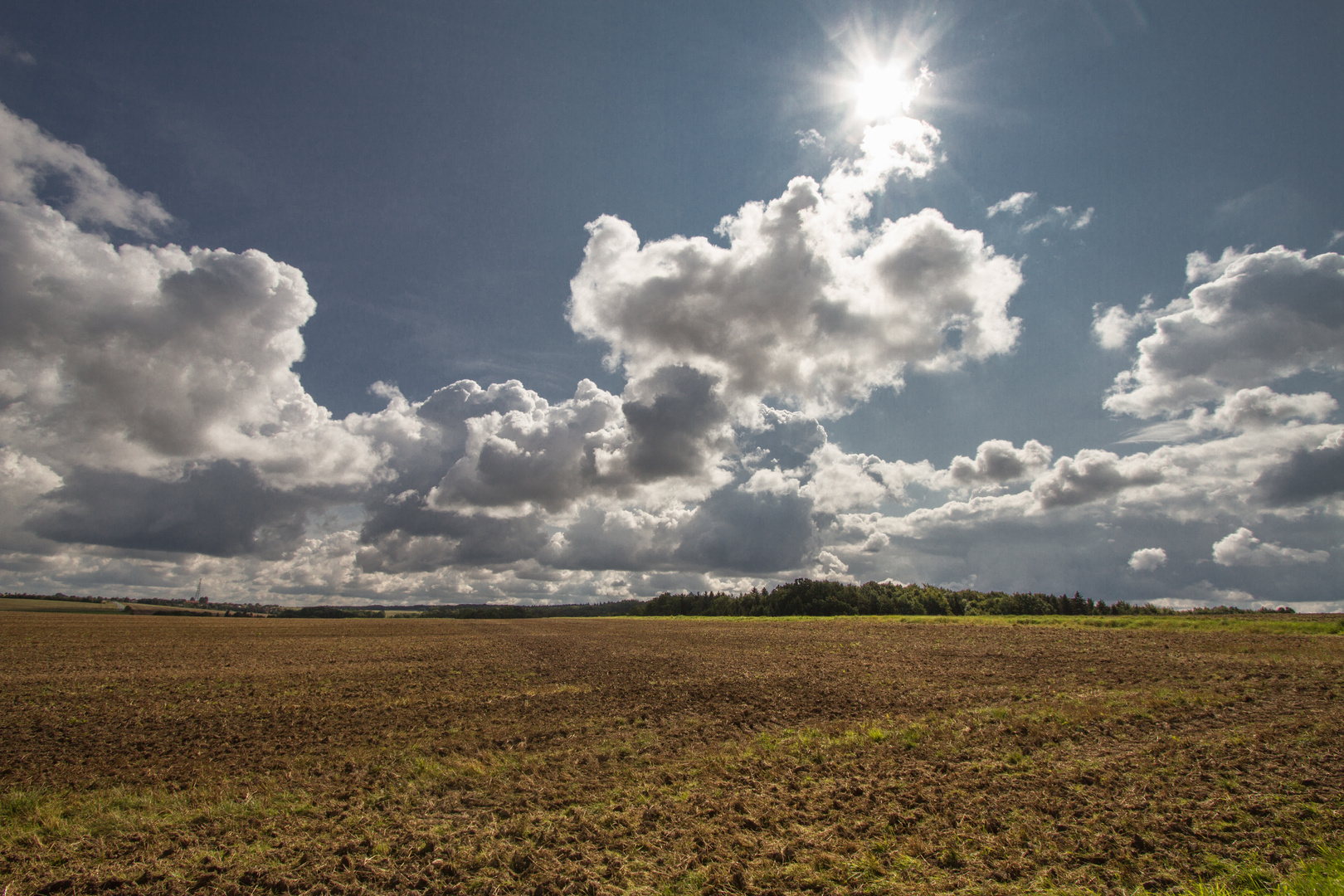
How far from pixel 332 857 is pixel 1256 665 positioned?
36.9 m

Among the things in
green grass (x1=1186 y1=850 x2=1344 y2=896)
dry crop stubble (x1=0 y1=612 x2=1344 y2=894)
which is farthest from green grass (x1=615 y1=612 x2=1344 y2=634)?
green grass (x1=1186 y1=850 x2=1344 y2=896)

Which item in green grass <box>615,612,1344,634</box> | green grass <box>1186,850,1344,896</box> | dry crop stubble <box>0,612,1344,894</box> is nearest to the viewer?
green grass <box>1186,850,1344,896</box>

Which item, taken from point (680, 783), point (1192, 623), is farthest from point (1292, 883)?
point (1192, 623)

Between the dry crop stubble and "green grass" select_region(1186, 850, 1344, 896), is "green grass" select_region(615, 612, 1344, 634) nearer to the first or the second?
the dry crop stubble

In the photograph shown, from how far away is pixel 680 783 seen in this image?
11.4m

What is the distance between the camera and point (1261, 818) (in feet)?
28.2

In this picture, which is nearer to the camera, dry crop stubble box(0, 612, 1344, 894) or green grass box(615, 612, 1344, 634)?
dry crop stubble box(0, 612, 1344, 894)

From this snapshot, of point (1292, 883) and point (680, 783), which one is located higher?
point (1292, 883)

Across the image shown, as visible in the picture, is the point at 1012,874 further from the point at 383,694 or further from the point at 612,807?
the point at 383,694

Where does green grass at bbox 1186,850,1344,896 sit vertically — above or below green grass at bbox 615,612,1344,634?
above

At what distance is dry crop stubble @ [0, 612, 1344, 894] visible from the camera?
780 centimetres

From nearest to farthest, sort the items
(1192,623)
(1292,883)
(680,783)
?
(1292,883) < (680,783) < (1192,623)

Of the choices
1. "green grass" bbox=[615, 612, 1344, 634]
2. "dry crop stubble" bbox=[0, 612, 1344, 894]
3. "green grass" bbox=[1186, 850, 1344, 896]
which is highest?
"green grass" bbox=[1186, 850, 1344, 896]

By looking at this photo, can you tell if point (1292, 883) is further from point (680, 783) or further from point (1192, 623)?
point (1192, 623)
